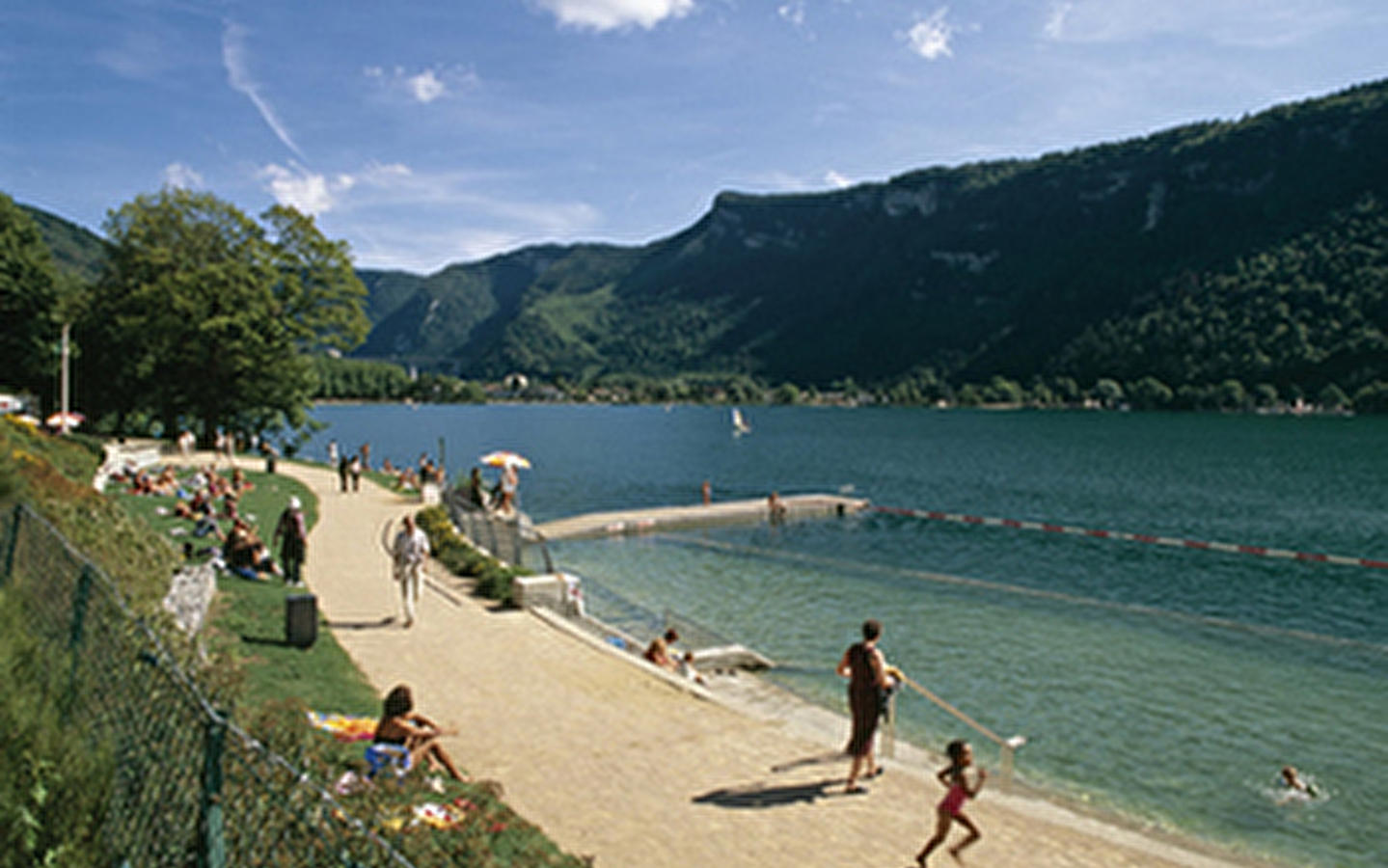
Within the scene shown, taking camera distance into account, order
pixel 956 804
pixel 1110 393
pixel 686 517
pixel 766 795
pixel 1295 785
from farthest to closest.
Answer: pixel 1110 393 → pixel 686 517 → pixel 1295 785 → pixel 766 795 → pixel 956 804

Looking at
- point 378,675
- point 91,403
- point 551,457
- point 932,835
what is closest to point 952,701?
point 932,835

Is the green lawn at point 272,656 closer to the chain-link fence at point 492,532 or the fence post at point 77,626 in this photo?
the fence post at point 77,626

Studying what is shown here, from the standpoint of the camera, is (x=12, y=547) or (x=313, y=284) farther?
(x=313, y=284)

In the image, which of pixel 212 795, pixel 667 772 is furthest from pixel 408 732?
pixel 212 795

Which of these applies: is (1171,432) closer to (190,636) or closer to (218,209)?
(218,209)

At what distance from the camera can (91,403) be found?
56.0m

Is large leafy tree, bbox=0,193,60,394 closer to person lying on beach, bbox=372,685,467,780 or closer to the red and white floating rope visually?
the red and white floating rope

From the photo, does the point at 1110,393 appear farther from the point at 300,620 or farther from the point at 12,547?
the point at 12,547

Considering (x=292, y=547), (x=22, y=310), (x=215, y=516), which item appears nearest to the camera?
(x=292, y=547)

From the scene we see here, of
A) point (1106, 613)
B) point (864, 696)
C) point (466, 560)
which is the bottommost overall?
point (1106, 613)

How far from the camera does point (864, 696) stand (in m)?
10.2

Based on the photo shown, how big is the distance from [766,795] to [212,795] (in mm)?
6664

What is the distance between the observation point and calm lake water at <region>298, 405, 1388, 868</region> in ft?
47.8

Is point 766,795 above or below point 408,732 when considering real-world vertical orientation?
below
